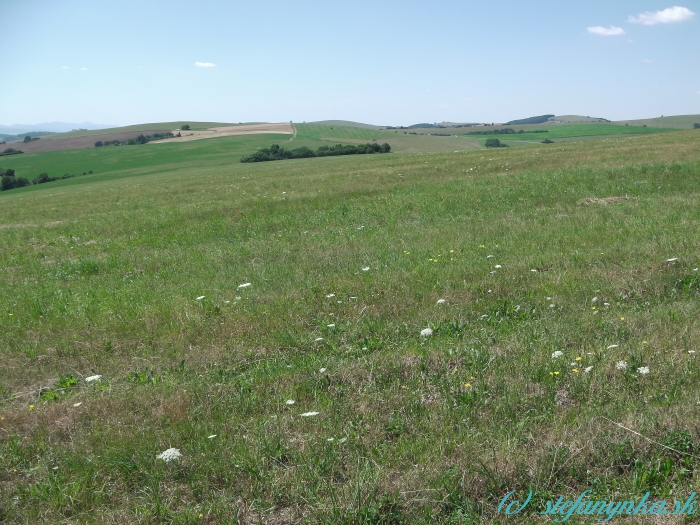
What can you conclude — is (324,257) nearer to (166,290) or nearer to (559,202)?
(166,290)

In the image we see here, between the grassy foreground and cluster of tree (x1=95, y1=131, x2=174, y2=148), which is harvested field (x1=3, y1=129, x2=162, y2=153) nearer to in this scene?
cluster of tree (x1=95, y1=131, x2=174, y2=148)

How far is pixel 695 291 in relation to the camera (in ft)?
26.7

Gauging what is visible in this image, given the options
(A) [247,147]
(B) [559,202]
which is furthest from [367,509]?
(A) [247,147]

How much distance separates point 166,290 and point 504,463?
7820mm

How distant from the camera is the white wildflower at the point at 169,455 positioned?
458cm

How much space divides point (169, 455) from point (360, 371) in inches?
88.8

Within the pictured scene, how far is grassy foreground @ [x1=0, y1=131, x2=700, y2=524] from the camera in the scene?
4102 mm

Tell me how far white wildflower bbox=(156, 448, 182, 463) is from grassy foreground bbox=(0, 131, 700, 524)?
5 centimetres

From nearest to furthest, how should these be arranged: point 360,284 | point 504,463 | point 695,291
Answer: point 504,463 → point 695,291 → point 360,284

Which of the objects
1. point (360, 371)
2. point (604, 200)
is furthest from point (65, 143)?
point (360, 371)

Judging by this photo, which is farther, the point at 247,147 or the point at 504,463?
the point at 247,147

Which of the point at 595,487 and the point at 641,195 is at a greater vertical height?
the point at 641,195

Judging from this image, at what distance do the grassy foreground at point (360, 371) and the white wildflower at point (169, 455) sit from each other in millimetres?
48

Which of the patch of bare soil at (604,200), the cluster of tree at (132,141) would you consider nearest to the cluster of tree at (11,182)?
the cluster of tree at (132,141)
